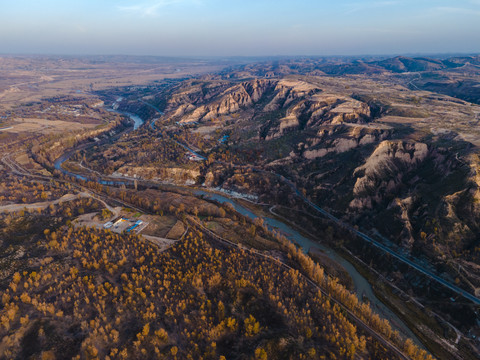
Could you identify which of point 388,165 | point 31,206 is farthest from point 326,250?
point 31,206

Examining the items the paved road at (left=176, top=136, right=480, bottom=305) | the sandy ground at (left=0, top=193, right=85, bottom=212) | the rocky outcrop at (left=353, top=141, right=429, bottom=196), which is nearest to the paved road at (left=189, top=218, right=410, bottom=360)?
the paved road at (left=176, top=136, right=480, bottom=305)

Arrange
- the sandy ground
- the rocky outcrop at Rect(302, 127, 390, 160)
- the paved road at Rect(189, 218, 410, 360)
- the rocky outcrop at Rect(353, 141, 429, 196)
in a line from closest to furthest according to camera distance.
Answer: the paved road at Rect(189, 218, 410, 360), the sandy ground, the rocky outcrop at Rect(353, 141, 429, 196), the rocky outcrop at Rect(302, 127, 390, 160)

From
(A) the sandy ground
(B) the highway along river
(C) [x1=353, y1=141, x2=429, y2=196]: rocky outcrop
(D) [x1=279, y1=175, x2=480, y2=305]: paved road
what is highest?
(C) [x1=353, y1=141, x2=429, y2=196]: rocky outcrop

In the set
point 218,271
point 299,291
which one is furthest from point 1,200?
point 299,291

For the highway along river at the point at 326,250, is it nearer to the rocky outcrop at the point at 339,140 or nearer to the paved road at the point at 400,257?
the paved road at the point at 400,257

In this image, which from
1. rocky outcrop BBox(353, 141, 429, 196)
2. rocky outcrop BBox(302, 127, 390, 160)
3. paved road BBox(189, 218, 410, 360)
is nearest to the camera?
paved road BBox(189, 218, 410, 360)

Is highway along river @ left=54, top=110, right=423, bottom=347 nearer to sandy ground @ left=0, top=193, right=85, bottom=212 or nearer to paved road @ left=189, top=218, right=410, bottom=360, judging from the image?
paved road @ left=189, top=218, right=410, bottom=360

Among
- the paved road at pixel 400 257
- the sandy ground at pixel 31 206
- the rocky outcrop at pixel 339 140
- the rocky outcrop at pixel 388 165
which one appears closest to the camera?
the paved road at pixel 400 257

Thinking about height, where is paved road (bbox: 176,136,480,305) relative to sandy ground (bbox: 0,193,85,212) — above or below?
below

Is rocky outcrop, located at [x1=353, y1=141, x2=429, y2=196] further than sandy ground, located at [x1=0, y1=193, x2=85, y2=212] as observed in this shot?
Yes

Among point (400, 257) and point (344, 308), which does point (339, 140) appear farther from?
point (344, 308)

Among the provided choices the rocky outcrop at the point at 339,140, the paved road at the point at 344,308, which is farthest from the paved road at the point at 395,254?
the rocky outcrop at the point at 339,140

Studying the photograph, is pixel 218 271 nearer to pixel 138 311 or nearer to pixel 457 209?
pixel 138 311
